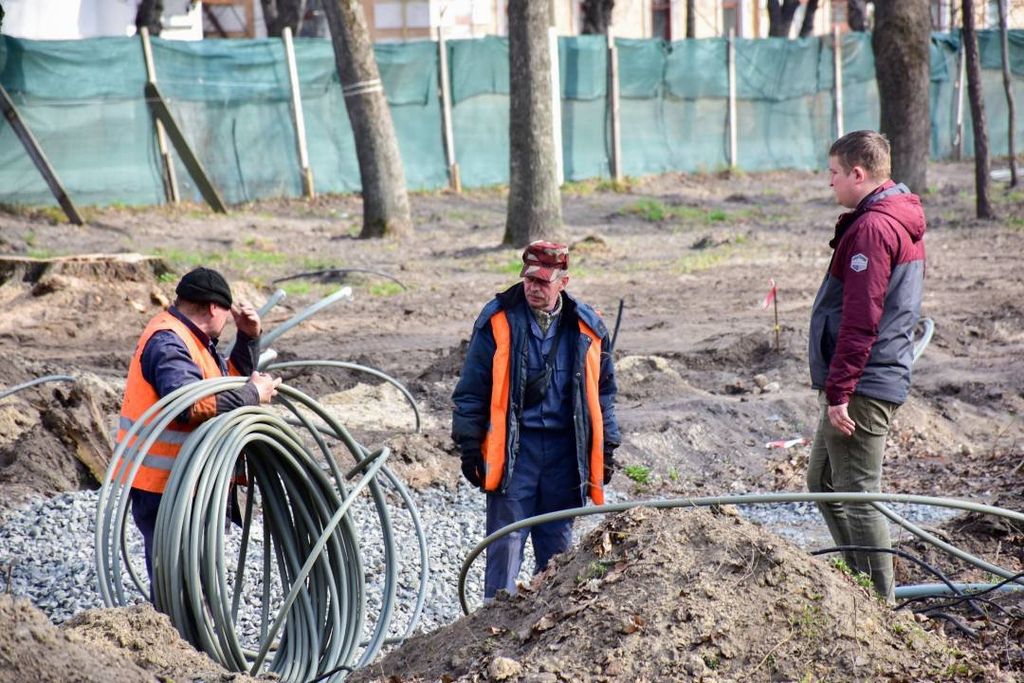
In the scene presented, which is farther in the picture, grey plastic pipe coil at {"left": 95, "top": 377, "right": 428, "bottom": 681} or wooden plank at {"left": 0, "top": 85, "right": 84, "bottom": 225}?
wooden plank at {"left": 0, "top": 85, "right": 84, "bottom": 225}

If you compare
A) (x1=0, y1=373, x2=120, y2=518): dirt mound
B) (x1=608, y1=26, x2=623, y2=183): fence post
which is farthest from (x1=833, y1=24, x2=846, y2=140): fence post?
(x1=0, y1=373, x2=120, y2=518): dirt mound

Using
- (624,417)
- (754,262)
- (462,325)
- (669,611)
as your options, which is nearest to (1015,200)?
(754,262)

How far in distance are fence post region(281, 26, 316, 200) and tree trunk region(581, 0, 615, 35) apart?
37.8ft

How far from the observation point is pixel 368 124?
16312 millimetres

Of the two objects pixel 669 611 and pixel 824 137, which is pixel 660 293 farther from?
pixel 824 137

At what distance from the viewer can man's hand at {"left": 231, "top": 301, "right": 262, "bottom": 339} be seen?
5570 millimetres

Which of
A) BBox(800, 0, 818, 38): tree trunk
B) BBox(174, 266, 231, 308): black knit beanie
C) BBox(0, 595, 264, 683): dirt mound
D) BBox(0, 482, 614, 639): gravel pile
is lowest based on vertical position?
BBox(0, 482, 614, 639): gravel pile

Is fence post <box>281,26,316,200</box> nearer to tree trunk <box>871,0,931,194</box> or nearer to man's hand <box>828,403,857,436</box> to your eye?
tree trunk <box>871,0,931,194</box>

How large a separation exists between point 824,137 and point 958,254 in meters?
12.1

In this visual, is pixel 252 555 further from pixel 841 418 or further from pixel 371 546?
pixel 841 418

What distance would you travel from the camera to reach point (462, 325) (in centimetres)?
1218

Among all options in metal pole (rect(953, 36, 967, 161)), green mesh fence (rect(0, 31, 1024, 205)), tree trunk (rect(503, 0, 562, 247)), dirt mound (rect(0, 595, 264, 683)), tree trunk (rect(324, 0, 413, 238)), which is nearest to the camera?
dirt mound (rect(0, 595, 264, 683))

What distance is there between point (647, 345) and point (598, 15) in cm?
2141

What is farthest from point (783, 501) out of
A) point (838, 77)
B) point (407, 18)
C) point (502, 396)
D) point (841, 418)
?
point (407, 18)
